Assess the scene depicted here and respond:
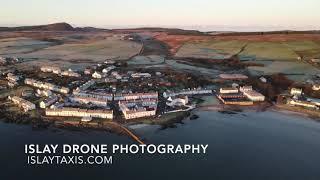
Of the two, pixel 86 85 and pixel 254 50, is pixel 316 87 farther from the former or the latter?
pixel 254 50

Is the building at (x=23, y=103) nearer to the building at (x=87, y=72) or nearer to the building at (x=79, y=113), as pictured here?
the building at (x=79, y=113)

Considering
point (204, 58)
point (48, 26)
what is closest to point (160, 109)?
point (204, 58)

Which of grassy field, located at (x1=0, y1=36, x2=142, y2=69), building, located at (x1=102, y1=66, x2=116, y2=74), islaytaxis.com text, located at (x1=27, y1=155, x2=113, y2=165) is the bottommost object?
islaytaxis.com text, located at (x1=27, y1=155, x2=113, y2=165)

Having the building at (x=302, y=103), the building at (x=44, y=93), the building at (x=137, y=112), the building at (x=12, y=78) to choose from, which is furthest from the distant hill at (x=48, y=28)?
the building at (x=302, y=103)

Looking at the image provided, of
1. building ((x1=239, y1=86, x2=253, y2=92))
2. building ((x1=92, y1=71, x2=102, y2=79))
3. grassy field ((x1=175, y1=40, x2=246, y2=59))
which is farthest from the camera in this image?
grassy field ((x1=175, y1=40, x2=246, y2=59))

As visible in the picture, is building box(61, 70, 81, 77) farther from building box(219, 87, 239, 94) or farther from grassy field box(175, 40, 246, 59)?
grassy field box(175, 40, 246, 59)

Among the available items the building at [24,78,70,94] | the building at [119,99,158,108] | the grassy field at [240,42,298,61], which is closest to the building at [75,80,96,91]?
the building at [24,78,70,94]

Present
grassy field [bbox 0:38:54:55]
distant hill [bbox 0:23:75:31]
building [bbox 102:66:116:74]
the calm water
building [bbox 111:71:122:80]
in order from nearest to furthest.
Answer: the calm water, building [bbox 111:71:122:80], building [bbox 102:66:116:74], grassy field [bbox 0:38:54:55], distant hill [bbox 0:23:75:31]
